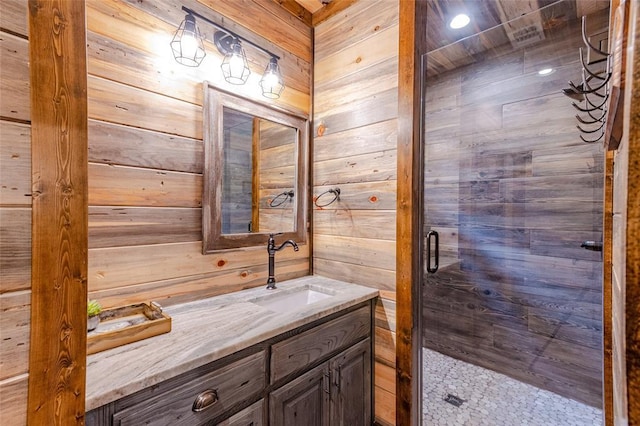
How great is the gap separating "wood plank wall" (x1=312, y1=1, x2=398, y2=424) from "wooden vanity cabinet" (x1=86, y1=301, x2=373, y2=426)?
0.47 ft

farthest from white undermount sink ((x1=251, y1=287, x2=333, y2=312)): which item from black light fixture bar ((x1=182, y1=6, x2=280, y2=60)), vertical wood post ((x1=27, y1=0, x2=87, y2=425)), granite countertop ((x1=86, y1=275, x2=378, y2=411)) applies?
black light fixture bar ((x1=182, y1=6, x2=280, y2=60))

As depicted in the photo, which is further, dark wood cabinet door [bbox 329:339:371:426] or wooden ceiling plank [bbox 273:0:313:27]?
wooden ceiling plank [bbox 273:0:313:27]

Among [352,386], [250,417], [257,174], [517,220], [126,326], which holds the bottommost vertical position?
[352,386]

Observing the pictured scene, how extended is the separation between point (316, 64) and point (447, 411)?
99.8 inches

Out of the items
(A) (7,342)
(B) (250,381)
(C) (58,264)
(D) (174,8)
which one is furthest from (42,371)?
(D) (174,8)

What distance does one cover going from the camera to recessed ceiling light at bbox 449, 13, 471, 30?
2072 mm

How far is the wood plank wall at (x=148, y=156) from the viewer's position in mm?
1219

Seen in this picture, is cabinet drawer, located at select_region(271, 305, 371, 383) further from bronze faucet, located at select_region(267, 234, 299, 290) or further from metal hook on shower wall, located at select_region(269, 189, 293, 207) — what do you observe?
metal hook on shower wall, located at select_region(269, 189, 293, 207)

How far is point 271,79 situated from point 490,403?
2.59m

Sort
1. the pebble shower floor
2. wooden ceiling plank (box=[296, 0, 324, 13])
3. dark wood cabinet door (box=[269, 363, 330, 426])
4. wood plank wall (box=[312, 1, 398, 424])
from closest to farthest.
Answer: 1. dark wood cabinet door (box=[269, 363, 330, 426])
2. wood plank wall (box=[312, 1, 398, 424])
3. the pebble shower floor
4. wooden ceiling plank (box=[296, 0, 324, 13])

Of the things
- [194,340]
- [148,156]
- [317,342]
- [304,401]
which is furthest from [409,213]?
[148,156]

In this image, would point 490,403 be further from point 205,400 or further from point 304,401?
point 205,400

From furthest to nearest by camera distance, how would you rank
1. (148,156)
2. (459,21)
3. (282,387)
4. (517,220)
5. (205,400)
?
(517,220) → (459,21) → (148,156) → (282,387) → (205,400)

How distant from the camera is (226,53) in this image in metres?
1.63
